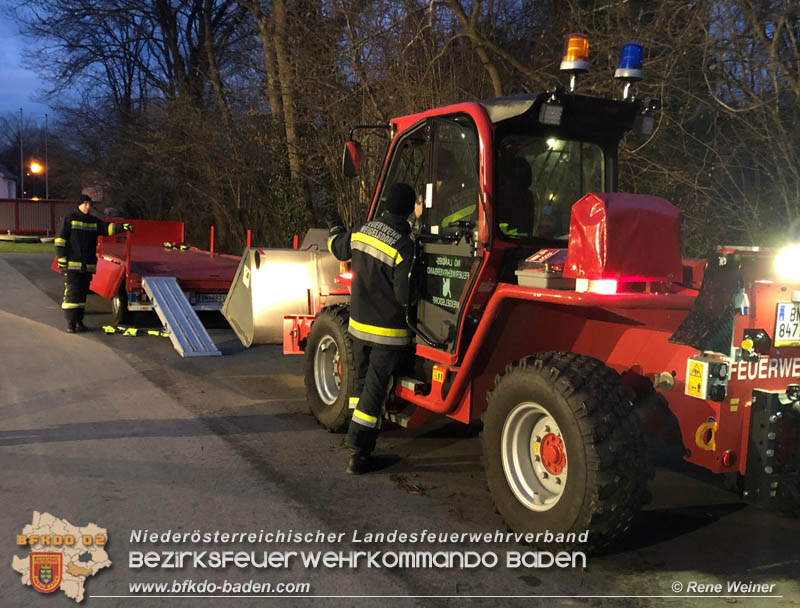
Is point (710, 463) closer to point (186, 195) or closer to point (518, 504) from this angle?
point (518, 504)

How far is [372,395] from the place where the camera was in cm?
471

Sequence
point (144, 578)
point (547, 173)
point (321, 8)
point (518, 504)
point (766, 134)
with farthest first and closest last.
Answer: point (321, 8) → point (766, 134) → point (547, 173) → point (518, 504) → point (144, 578)

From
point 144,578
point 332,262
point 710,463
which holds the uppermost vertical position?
point 332,262

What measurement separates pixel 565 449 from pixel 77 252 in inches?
323

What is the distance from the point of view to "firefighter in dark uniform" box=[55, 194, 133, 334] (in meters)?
9.65

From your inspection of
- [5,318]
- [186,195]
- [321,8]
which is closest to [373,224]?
[5,318]

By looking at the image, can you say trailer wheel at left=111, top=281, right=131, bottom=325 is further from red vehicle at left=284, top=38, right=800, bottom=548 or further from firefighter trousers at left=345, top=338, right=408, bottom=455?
firefighter trousers at left=345, top=338, right=408, bottom=455

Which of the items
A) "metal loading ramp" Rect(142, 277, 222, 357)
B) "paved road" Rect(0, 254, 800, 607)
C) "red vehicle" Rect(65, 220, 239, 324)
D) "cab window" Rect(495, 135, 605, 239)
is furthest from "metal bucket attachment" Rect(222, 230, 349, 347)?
"red vehicle" Rect(65, 220, 239, 324)

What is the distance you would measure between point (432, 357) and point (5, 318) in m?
8.66

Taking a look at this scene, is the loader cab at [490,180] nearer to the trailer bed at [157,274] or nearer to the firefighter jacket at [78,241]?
the trailer bed at [157,274]

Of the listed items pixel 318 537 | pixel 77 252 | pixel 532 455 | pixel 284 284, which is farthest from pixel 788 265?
pixel 77 252

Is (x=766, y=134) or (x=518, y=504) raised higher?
(x=766, y=134)

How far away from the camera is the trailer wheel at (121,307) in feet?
33.9

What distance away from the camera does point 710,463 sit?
11.4ft
